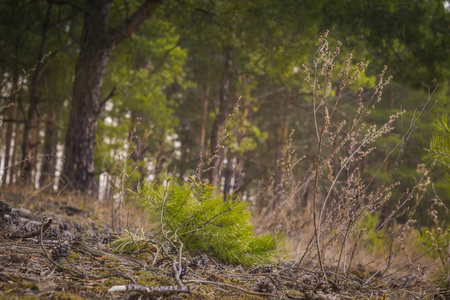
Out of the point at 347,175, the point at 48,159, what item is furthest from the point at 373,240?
the point at 48,159

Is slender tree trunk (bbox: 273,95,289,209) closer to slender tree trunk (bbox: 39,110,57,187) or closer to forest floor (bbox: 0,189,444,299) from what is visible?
forest floor (bbox: 0,189,444,299)

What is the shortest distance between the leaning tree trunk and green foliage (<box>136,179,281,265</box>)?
5620 mm

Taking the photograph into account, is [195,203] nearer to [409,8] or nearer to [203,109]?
[409,8]

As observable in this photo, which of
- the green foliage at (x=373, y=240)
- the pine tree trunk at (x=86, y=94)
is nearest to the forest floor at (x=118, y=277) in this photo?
the green foliage at (x=373, y=240)

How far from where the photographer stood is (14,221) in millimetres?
2654

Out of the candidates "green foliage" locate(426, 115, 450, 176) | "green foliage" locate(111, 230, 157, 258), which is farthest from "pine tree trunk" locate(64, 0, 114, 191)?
"green foliage" locate(426, 115, 450, 176)

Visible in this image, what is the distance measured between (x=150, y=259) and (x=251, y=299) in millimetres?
745

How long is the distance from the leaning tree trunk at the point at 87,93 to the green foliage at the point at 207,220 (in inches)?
221

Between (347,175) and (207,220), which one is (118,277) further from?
(347,175)

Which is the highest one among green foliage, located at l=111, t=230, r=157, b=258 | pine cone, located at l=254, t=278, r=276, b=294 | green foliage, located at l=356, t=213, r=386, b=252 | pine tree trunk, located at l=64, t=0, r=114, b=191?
pine tree trunk, located at l=64, t=0, r=114, b=191

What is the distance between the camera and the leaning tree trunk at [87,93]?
767 cm

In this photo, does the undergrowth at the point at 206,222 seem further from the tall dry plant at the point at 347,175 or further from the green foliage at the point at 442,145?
the green foliage at the point at 442,145

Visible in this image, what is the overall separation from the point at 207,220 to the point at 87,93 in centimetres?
621

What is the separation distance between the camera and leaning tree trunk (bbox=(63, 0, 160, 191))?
7668 mm
